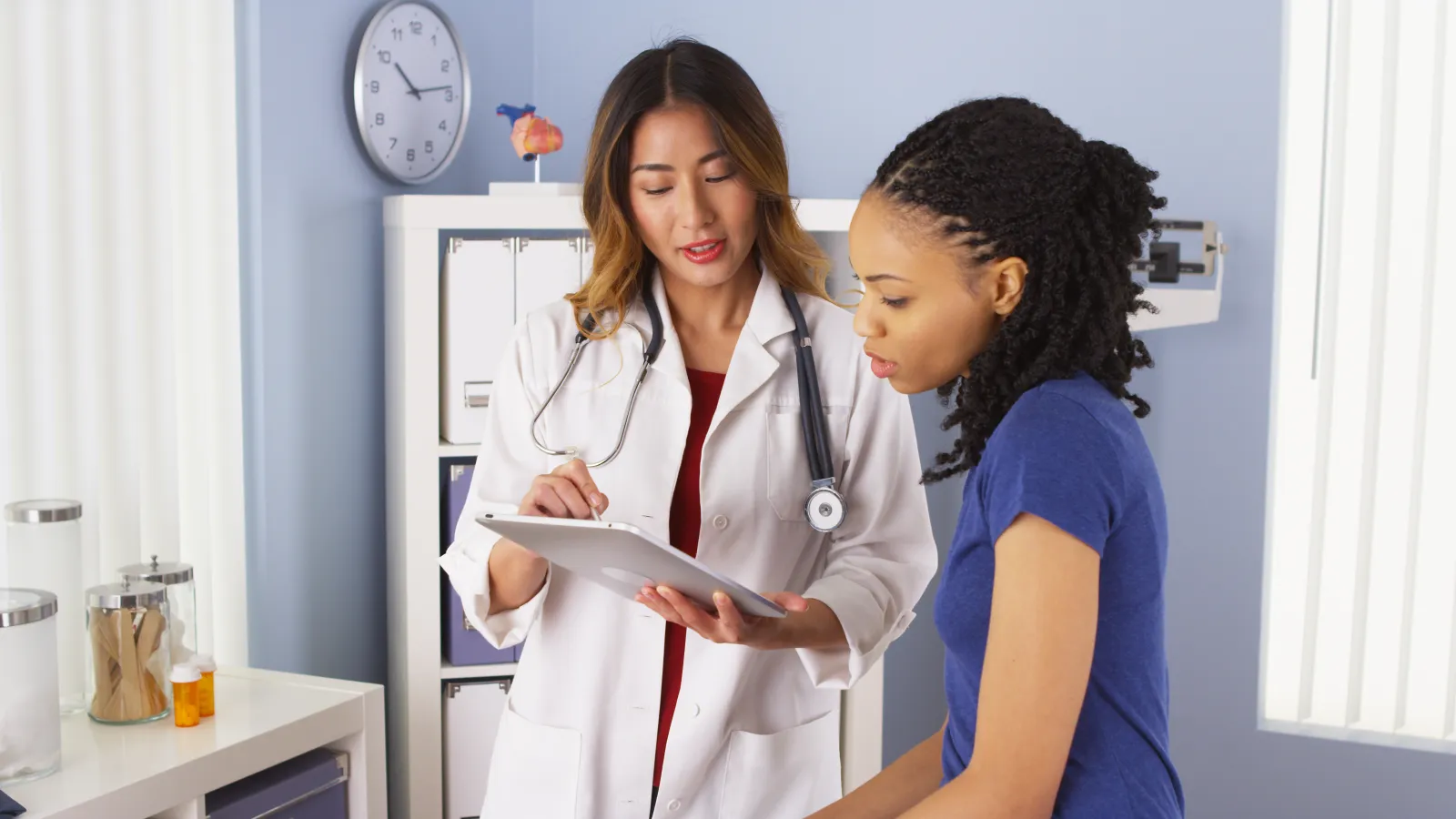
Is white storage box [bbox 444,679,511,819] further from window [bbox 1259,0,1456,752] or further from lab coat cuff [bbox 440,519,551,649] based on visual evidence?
window [bbox 1259,0,1456,752]

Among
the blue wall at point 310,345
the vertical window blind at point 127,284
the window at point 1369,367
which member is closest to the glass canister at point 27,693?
the vertical window blind at point 127,284

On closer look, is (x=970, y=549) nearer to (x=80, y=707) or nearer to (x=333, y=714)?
(x=333, y=714)

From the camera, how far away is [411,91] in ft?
8.46

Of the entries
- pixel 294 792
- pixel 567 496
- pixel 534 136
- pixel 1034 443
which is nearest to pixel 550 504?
pixel 567 496

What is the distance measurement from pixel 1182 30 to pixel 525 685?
2.01 m

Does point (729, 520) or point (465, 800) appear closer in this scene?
point (729, 520)

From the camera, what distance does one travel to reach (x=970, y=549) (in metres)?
0.91

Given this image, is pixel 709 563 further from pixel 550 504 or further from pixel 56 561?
pixel 56 561

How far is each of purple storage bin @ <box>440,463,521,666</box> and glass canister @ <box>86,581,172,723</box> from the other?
0.65m

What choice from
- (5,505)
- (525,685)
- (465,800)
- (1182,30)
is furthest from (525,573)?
(1182,30)

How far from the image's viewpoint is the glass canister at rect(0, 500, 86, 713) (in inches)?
70.0

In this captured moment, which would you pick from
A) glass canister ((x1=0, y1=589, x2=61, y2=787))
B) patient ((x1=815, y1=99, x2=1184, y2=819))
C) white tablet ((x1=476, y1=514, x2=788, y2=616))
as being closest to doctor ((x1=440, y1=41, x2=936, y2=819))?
white tablet ((x1=476, y1=514, x2=788, y2=616))

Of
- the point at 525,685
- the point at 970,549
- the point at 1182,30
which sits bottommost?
the point at 525,685

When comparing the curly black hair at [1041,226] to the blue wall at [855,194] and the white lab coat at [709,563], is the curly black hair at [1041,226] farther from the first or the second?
the blue wall at [855,194]
